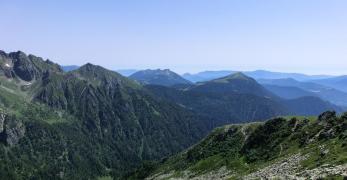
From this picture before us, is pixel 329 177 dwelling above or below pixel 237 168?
above

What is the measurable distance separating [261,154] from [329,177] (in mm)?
78707

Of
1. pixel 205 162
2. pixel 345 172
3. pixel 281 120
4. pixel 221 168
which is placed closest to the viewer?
pixel 345 172

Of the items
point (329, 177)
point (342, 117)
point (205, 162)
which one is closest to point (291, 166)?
point (329, 177)

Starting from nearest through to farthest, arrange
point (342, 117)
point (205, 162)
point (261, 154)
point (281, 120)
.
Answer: point (342, 117), point (261, 154), point (281, 120), point (205, 162)

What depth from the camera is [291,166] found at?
92375 millimetres

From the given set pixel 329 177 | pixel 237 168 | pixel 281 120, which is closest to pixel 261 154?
pixel 237 168

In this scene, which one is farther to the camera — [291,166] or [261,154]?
[261,154]

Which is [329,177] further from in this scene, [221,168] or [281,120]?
[281,120]

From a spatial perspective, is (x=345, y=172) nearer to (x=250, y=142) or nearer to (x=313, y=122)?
(x=313, y=122)

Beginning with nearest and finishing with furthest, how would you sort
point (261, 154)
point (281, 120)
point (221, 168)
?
point (261, 154) → point (221, 168) → point (281, 120)

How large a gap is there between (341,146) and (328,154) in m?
4.20

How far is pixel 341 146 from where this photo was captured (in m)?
88.6

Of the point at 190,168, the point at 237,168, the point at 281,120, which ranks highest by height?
→ the point at 281,120

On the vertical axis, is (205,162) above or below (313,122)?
below
